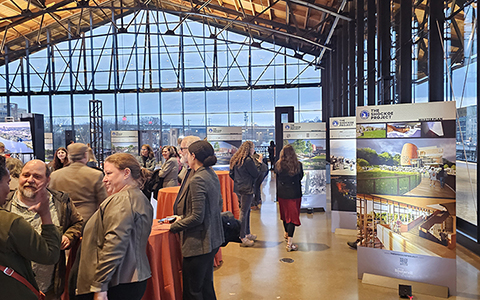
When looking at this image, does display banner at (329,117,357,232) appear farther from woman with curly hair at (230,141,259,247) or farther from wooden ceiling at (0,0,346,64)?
wooden ceiling at (0,0,346,64)

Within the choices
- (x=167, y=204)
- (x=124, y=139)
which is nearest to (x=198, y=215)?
(x=167, y=204)

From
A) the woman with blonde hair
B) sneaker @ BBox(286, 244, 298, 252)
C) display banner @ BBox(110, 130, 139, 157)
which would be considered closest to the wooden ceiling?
display banner @ BBox(110, 130, 139, 157)

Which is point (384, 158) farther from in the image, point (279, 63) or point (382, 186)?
point (279, 63)

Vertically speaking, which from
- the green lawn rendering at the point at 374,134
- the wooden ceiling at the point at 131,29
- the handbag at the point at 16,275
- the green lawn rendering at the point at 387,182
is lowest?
the handbag at the point at 16,275

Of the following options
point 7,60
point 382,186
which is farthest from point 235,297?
point 7,60

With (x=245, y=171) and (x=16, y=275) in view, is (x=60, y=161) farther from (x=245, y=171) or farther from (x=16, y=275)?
(x=16, y=275)

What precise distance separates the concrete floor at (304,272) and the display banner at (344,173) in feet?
1.16

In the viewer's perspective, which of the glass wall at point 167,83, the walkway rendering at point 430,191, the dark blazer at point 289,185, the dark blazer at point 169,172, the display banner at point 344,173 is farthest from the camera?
the glass wall at point 167,83

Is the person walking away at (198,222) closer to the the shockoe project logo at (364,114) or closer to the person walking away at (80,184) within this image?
the person walking away at (80,184)

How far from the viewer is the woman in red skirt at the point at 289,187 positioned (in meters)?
5.09

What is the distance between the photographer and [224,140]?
10.1 m

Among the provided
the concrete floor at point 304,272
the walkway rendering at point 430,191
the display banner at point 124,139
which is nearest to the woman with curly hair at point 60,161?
the concrete floor at point 304,272

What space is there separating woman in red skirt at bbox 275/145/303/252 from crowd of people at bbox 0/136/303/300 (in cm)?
210

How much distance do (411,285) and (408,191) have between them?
1003 millimetres
